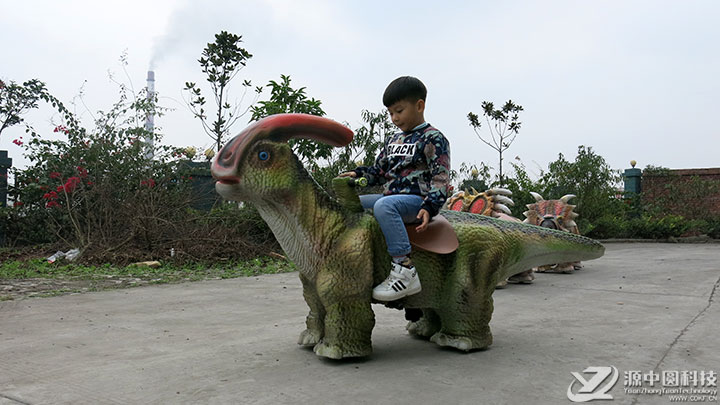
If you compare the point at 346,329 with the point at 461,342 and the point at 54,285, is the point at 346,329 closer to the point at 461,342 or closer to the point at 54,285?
the point at 461,342

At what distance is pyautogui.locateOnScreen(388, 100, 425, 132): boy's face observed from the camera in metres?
3.06

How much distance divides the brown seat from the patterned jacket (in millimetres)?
151

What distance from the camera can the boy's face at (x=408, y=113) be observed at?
121 inches

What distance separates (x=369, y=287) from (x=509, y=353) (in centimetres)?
89

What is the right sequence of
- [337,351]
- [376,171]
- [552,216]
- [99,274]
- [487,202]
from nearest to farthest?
1. [337,351]
2. [376,171]
3. [487,202]
4. [99,274]
5. [552,216]

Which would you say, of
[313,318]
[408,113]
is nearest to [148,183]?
[313,318]

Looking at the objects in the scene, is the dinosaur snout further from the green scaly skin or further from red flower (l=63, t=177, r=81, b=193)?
red flower (l=63, t=177, r=81, b=193)

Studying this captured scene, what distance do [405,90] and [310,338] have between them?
57.7 inches

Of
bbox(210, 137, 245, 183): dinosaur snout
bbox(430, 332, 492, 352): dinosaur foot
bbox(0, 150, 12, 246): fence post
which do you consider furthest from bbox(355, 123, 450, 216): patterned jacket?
bbox(0, 150, 12, 246): fence post

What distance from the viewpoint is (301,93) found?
10.6 meters

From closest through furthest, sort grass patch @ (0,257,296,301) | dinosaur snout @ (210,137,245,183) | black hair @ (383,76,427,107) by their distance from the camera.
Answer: dinosaur snout @ (210,137,245,183) < black hair @ (383,76,427,107) < grass patch @ (0,257,296,301)

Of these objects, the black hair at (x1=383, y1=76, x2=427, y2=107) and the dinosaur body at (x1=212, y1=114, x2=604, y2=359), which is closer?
the dinosaur body at (x1=212, y1=114, x2=604, y2=359)

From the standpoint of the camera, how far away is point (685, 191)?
51.9 ft

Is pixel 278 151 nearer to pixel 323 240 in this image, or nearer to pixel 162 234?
pixel 323 240
